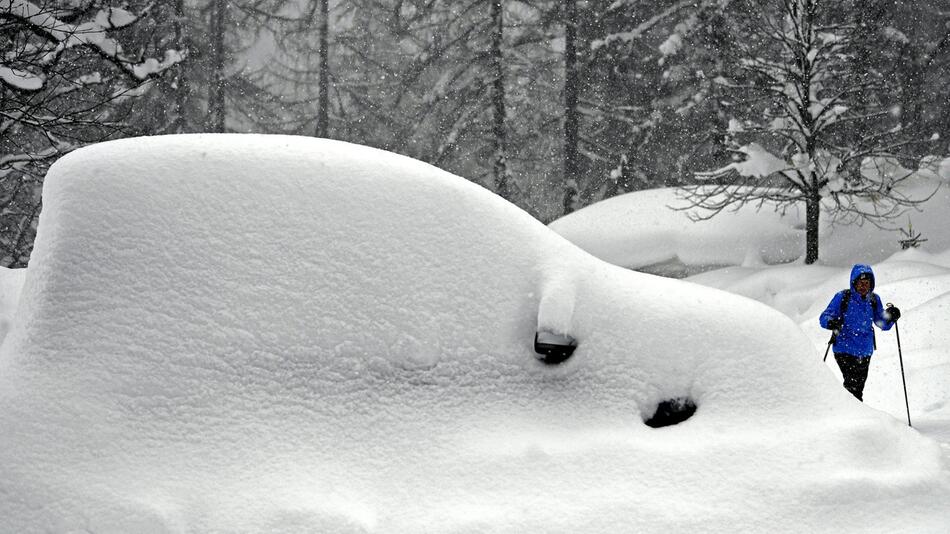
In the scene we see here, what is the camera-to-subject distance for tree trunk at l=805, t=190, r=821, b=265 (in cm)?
1498

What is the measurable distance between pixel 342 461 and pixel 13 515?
111 cm

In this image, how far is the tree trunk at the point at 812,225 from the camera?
15.0m

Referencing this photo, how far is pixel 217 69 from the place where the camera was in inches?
1003

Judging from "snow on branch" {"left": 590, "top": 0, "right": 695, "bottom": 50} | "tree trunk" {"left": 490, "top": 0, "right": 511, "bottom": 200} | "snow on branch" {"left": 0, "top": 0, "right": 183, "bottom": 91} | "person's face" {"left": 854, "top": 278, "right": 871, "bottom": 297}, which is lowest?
"person's face" {"left": 854, "top": 278, "right": 871, "bottom": 297}

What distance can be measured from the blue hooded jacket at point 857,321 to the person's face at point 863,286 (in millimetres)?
37

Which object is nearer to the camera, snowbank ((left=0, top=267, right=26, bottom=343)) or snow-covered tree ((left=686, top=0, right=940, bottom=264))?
snowbank ((left=0, top=267, right=26, bottom=343))

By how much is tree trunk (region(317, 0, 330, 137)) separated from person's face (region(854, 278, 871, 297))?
67.5ft

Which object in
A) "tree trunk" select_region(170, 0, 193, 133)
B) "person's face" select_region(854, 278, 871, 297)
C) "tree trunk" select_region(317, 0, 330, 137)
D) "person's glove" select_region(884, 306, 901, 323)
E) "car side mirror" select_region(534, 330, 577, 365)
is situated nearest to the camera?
"car side mirror" select_region(534, 330, 577, 365)

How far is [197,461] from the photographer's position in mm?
3299

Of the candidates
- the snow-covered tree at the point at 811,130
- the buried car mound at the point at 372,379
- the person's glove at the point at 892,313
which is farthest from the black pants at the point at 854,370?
the snow-covered tree at the point at 811,130

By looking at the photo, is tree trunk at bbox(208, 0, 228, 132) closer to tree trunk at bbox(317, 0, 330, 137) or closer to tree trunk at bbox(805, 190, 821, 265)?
tree trunk at bbox(317, 0, 330, 137)

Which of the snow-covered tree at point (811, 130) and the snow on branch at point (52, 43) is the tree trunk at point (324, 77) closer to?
the snow-covered tree at point (811, 130)

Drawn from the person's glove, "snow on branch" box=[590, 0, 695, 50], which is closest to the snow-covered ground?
the person's glove

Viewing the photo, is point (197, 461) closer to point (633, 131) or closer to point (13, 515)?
point (13, 515)
